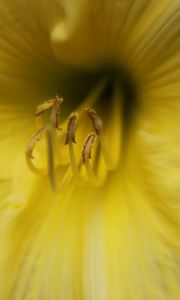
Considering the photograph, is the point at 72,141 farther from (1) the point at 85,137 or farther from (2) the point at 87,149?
(1) the point at 85,137

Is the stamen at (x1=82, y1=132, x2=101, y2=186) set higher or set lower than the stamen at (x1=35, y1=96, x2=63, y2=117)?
lower

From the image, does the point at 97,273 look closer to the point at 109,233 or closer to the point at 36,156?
the point at 109,233

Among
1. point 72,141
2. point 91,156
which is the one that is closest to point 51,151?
point 72,141

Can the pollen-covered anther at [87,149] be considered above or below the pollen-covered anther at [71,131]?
below

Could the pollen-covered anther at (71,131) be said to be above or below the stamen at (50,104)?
below

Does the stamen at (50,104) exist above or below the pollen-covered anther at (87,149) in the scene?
above

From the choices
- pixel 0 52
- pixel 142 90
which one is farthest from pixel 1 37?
pixel 142 90
